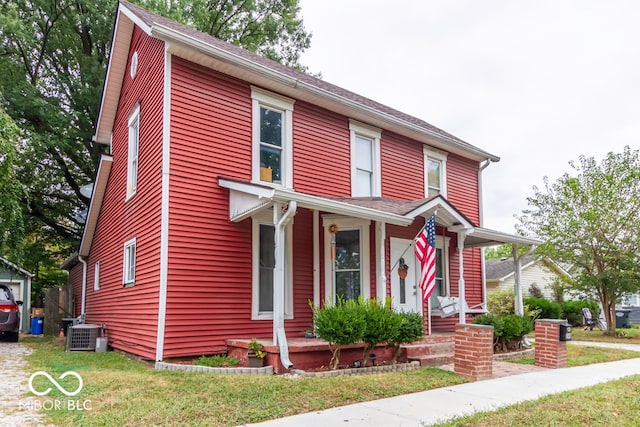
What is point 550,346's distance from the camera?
8625mm

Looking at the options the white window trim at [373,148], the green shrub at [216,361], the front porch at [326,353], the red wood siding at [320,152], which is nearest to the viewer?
the front porch at [326,353]

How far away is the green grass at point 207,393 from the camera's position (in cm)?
473

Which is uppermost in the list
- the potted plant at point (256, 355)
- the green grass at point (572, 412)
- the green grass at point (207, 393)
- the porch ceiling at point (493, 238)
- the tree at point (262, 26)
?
the tree at point (262, 26)

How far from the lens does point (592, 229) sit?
16.2 m

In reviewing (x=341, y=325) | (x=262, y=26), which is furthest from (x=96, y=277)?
(x=262, y=26)

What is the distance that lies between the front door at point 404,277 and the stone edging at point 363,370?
2339 mm

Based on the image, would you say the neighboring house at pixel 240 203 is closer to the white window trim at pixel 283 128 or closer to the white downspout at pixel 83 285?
the white window trim at pixel 283 128

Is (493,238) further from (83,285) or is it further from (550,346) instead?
(83,285)

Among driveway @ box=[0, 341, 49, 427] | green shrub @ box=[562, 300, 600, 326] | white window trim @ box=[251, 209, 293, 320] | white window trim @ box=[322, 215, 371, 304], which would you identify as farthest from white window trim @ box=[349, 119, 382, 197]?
green shrub @ box=[562, 300, 600, 326]

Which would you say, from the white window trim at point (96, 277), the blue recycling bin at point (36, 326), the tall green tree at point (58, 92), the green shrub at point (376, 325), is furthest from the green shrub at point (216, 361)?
the blue recycling bin at point (36, 326)

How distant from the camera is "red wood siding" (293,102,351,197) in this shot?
1027 centimetres

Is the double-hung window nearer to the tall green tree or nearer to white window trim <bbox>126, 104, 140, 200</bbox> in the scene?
white window trim <bbox>126, 104, 140, 200</bbox>

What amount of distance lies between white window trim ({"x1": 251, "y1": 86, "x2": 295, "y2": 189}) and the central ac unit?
4943mm

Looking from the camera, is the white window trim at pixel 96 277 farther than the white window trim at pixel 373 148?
Yes
